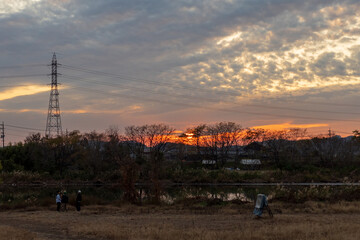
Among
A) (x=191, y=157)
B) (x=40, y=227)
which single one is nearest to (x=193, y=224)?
(x=40, y=227)

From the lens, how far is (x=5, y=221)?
77.3ft

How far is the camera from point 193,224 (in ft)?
66.6

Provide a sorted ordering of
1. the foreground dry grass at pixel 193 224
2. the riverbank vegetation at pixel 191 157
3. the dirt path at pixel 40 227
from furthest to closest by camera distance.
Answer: the riverbank vegetation at pixel 191 157, the dirt path at pixel 40 227, the foreground dry grass at pixel 193 224

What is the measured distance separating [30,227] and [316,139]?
288ft

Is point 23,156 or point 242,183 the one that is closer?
point 242,183

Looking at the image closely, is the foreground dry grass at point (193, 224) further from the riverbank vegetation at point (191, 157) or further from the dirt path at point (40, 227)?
the riverbank vegetation at point (191, 157)

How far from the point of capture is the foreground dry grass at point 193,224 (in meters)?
16.5

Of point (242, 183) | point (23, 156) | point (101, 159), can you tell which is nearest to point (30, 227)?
point (242, 183)

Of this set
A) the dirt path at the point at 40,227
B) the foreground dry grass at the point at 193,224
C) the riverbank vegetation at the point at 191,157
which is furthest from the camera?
the riverbank vegetation at the point at 191,157

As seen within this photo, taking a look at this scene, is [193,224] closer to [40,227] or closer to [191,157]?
[40,227]

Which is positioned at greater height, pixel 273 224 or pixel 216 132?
pixel 216 132

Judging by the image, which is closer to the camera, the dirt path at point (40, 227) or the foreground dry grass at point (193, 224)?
the foreground dry grass at point (193, 224)

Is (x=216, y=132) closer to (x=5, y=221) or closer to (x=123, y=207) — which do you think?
(x=123, y=207)

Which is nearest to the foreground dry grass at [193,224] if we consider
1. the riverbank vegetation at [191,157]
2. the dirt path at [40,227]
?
the dirt path at [40,227]
